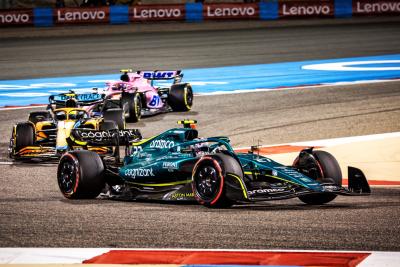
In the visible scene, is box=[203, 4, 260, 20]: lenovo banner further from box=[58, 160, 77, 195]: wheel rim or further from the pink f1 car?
box=[58, 160, 77, 195]: wheel rim

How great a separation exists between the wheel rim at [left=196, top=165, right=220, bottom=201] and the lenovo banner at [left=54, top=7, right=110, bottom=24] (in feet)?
110

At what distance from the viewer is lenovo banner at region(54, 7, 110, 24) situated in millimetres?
43375

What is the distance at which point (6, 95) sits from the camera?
24.4m

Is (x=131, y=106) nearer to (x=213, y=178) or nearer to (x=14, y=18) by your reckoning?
(x=213, y=178)

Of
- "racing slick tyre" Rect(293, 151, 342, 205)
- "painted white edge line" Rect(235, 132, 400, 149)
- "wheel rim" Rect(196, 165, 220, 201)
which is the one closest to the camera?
"wheel rim" Rect(196, 165, 220, 201)

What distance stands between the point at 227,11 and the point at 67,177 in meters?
33.8

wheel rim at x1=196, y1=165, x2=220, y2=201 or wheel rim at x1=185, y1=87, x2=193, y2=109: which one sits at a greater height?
wheel rim at x1=185, y1=87, x2=193, y2=109

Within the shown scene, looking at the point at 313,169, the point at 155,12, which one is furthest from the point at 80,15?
the point at 313,169

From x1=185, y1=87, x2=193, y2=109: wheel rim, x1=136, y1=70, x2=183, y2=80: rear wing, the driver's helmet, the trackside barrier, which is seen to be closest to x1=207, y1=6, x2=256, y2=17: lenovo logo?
the trackside barrier

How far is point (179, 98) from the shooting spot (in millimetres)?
20594

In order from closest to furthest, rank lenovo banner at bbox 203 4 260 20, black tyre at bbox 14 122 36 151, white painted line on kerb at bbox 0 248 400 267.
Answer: white painted line on kerb at bbox 0 248 400 267 → black tyre at bbox 14 122 36 151 → lenovo banner at bbox 203 4 260 20

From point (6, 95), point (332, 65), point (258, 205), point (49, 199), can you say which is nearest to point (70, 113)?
point (49, 199)

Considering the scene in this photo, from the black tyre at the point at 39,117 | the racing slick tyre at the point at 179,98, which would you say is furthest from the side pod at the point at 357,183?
the racing slick tyre at the point at 179,98

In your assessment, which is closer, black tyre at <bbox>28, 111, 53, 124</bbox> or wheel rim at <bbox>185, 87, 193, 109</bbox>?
black tyre at <bbox>28, 111, 53, 124</bbox>
